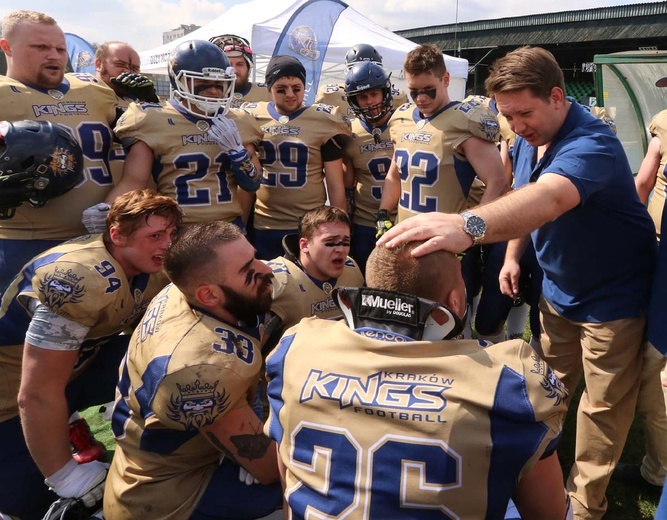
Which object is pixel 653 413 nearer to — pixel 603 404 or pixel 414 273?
pixel 603 404

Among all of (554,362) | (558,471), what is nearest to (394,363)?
(558,471)

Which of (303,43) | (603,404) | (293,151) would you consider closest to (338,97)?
(293,151)

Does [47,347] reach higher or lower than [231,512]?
higher

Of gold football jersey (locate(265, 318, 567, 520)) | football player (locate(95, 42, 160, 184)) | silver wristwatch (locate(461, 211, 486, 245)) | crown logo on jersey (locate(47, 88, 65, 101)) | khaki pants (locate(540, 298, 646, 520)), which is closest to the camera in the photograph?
gold football jersey (locate(265, 318, 567, 520))

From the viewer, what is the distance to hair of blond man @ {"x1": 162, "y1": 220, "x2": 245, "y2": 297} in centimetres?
193

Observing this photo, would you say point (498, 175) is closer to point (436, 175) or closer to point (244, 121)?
point (436, 175)

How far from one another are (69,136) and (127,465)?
1.73m

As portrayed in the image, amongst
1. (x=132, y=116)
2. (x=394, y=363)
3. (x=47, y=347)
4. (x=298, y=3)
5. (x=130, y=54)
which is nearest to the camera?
(x=394, y=363)

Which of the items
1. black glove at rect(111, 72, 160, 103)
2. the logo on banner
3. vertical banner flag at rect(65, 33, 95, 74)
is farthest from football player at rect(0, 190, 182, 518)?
the logo on banner

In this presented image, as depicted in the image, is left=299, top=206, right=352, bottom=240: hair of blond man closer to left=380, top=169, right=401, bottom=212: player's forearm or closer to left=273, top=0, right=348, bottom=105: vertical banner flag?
left=380, top=169, right=401, bottom=212: player's forearm

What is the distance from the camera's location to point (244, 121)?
11.5 feet

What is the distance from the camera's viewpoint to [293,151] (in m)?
3.79

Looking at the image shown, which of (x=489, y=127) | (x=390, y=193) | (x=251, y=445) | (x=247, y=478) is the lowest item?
(x=247, y=478)

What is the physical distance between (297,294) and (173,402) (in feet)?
3.59
